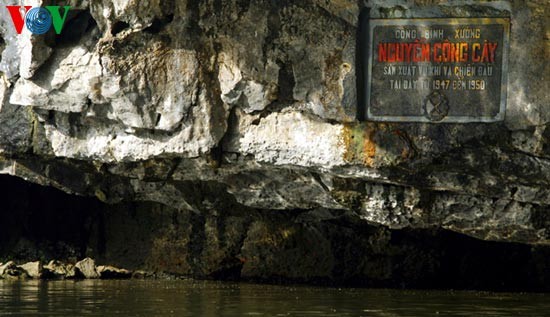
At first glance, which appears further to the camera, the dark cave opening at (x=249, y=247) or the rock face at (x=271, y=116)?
the dark cave opening at (x=249, y=247)

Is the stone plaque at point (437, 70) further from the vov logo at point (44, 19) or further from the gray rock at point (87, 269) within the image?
the gray rock at point (87, 269)

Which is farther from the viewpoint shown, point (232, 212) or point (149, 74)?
point (232, 212)

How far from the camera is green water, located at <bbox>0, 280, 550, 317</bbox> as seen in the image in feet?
31.9

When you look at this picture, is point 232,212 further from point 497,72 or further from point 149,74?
point 497,72

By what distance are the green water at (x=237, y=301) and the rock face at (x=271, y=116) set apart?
0.66 m

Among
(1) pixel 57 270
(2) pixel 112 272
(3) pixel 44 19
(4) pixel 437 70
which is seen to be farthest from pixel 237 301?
(1) pixel 57 270

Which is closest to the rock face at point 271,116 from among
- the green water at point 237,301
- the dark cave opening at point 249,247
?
the green water at point 237,301

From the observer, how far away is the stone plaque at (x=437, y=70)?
995cm

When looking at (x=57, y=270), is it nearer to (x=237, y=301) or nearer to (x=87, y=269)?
(x=87, y=269)

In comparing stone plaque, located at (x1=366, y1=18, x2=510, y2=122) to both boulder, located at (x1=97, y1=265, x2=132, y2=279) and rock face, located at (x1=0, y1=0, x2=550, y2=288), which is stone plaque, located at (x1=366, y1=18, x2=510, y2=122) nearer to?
rock face, located at (x1=0, y1=0, x2=550, y2=288)

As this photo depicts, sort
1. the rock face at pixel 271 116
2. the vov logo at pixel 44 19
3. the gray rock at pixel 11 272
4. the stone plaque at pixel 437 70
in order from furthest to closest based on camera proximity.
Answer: the gray rock at pixel 11 272 < the vov logo at pixel 44 19 < the rock face at pixel 271 116 < the stone plaque at pixel 437 70

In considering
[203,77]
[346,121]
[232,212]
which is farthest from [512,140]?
[232,212]

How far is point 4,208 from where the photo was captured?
1396cm

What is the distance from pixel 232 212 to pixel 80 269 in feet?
5.61
